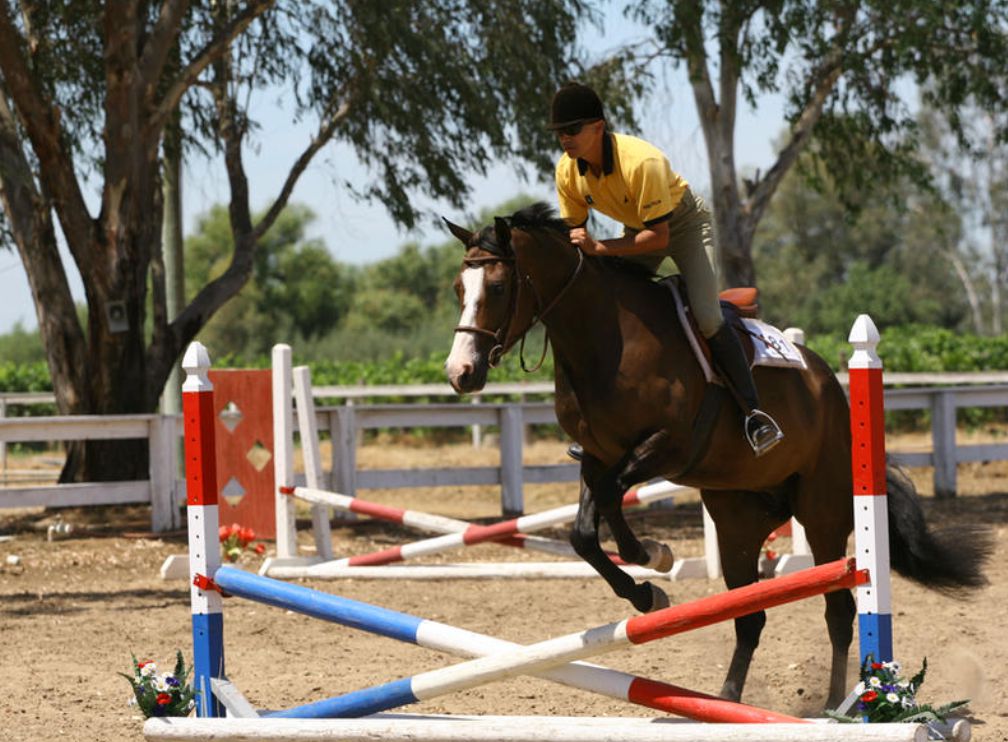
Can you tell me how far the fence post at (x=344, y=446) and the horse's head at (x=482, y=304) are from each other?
23.3 feet

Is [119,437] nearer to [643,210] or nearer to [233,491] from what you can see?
[233,491]

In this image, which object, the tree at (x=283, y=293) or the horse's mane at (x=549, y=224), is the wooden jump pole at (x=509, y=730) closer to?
the horse's mane at (x=549, y=224)


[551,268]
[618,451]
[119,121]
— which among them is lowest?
[618,451]

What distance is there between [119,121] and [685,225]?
7903 millimetres

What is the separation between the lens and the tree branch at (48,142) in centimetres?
1105

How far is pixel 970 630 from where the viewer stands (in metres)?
6.61

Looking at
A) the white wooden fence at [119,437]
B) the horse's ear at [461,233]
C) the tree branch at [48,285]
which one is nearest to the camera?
the horse's ear at [461,233]

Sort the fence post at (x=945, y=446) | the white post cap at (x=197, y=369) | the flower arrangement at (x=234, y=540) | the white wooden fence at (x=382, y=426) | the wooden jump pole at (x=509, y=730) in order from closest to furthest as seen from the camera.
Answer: the wooden jump pole at (x=509, y=730), the white post cap at (x=197, y=369), the flower arrangement at (x=234, y=540), the white wooden fence at (x=382, y=426), the fence post at (x=945, y=446)

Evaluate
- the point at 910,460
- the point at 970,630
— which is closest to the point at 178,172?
A: the point at 910,460

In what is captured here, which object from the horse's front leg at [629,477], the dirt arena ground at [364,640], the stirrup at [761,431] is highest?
the stirrup at [761,431]

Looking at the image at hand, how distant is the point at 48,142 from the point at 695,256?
8.19 meters

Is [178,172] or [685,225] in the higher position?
[178,172]

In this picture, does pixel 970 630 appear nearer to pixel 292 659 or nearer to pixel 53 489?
pixel 292 659

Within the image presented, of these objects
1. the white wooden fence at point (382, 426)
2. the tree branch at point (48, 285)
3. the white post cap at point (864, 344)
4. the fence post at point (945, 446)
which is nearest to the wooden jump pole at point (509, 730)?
the white post cap at point (864, 344)
